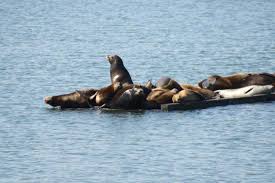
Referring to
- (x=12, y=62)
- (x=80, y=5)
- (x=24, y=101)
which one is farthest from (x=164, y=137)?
(x=80, y=5)

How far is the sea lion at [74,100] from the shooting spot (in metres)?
25.9

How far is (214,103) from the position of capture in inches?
1016

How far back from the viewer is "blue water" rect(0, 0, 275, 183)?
67.9 feet

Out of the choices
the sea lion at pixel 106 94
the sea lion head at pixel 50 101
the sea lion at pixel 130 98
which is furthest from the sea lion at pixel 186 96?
the sea lion head at pixel 50 101

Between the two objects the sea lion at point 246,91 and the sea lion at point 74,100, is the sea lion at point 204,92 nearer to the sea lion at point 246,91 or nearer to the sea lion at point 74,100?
the sea lion at point 246,91

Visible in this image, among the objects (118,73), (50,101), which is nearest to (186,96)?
(118,73)

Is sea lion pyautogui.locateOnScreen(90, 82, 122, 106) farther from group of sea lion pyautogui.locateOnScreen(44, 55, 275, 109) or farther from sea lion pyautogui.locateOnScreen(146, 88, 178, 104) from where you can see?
sea lion pyautogui.locateOnScreen(146, 88, 178, 104)

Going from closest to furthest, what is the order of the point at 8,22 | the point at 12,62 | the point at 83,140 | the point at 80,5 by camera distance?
the point at 83,140 → the point at 12,62 → the point at 8,22 → the point at 80,5

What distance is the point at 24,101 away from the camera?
27.8 meters

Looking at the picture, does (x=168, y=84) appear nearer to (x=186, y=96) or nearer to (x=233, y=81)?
(x=186, y=96)

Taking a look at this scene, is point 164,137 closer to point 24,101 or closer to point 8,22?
point 24,101

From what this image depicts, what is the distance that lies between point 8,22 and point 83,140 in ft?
119

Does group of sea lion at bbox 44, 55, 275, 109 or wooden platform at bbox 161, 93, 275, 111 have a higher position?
group of sea lion at bbox 44, 55, 275, 109

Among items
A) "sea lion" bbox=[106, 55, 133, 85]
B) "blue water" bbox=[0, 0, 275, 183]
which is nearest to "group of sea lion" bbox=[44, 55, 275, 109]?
"sea lion" bbox=[106, 55, 133, 85]
